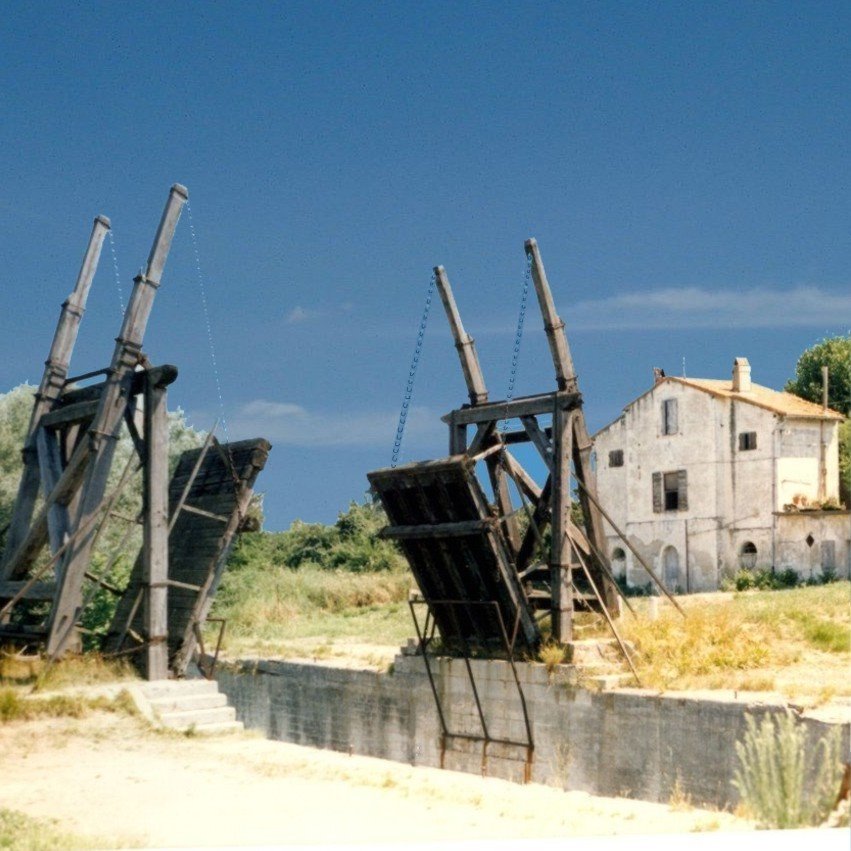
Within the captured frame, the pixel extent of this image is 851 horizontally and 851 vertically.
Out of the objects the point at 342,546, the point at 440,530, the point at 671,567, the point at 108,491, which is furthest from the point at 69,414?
the point at 342,546

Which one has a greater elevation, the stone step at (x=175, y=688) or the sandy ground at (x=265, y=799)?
the stone step at (x=175, y=688)

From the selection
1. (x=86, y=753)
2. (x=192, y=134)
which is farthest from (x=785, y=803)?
(x=192, y=134)

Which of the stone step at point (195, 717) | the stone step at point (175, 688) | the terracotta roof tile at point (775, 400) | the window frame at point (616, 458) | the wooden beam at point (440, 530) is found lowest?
the stone step at point (195, 717)

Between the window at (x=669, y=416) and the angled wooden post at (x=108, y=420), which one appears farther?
the window at (x=669, y=416)

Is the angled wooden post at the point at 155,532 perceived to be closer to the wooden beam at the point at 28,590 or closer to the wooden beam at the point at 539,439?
the wooden beam at the point at 28,590

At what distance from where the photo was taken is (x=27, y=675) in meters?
10.6

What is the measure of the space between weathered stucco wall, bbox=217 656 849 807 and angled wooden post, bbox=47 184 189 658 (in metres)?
4.93

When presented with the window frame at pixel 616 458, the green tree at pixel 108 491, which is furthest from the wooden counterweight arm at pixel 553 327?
the green tree at pixel 108 491

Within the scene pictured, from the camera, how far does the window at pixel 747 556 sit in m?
12.8

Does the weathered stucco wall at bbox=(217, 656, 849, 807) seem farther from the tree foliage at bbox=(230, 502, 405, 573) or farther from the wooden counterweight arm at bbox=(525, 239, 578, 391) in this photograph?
the tree foliage at bbox=(230, 502, 405, 573)

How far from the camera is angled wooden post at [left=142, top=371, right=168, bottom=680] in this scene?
11.0 m

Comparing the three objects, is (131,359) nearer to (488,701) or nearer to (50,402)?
(50,402)

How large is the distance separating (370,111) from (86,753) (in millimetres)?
5280

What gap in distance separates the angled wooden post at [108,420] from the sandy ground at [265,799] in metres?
1.78
